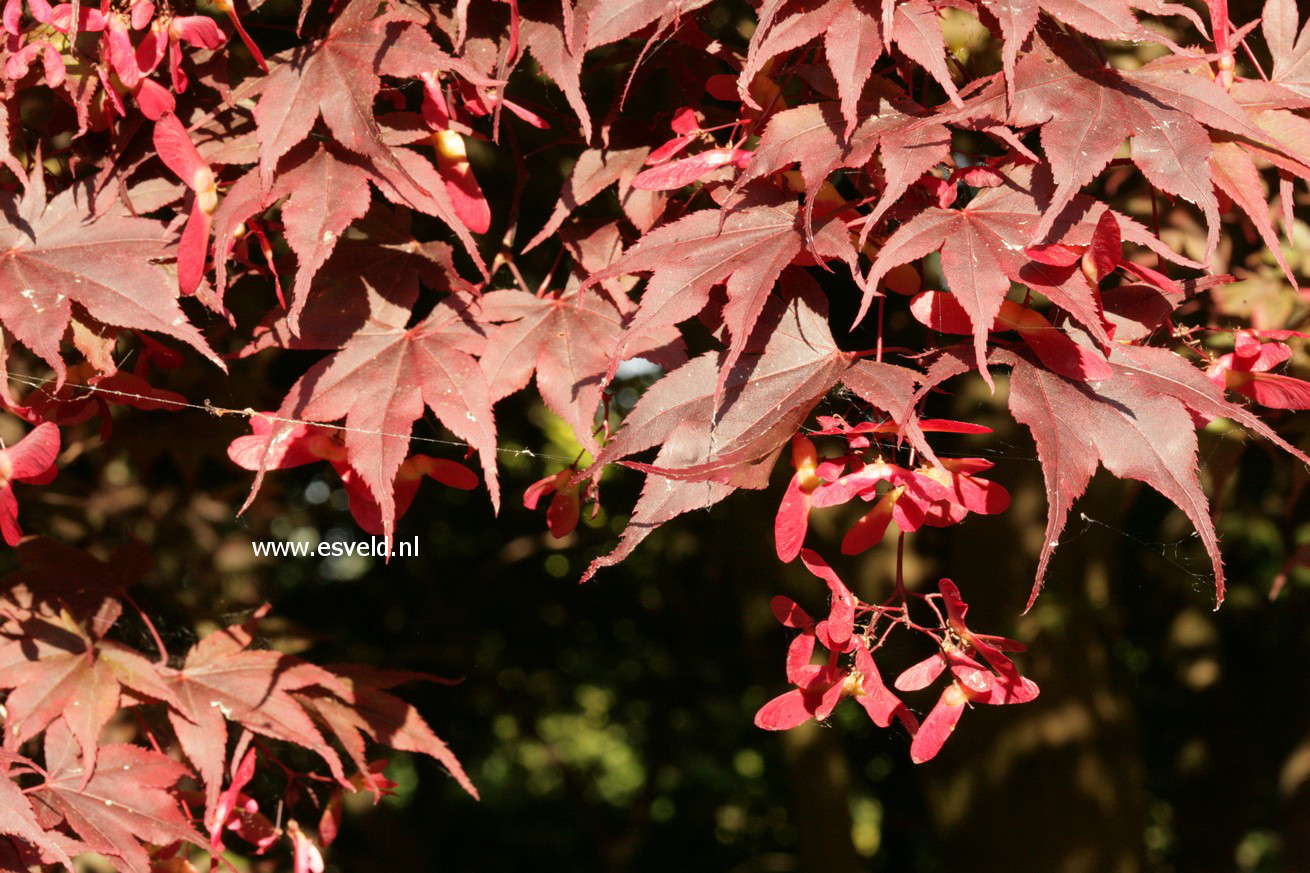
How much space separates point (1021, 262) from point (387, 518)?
0.58 metres

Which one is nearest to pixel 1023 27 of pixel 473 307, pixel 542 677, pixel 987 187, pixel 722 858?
pixel 987 187

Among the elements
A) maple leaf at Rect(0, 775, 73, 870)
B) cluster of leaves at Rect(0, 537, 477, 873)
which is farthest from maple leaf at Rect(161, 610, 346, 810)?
maple leaf at Rect(0, 775, 73, 870)

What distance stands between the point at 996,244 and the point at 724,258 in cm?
22

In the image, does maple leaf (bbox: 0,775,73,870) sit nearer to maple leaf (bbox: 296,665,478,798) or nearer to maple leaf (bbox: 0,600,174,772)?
maple leaf (bbox: 0,600,174,772)

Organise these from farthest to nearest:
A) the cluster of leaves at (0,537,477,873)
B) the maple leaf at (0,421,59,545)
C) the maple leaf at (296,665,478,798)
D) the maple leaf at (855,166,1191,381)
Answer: the maple leaf at (296,665,478,798) → the cluster of leaves at (0,537,477,873) → the maple leaf at (0,421,59,545) → the maple leaf at (855,166,1191,381)

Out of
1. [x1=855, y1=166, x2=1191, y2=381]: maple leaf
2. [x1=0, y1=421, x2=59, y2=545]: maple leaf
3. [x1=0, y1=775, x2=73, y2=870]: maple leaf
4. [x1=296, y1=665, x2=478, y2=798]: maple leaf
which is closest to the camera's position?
[x1=855, y1=166, x2=1191, y2=381]: maple leaf

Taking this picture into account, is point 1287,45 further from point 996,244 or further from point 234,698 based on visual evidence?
point 234,698

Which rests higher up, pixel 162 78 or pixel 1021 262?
pixel 162 78

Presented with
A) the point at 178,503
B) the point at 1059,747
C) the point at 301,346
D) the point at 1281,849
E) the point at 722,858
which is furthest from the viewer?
the point at 722,858

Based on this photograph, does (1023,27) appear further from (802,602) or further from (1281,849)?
(1281,849)

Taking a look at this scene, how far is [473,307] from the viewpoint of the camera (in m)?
1.17

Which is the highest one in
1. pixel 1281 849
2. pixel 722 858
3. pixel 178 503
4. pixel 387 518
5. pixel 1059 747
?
pixel 387 518

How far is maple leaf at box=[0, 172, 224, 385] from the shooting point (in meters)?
1.02

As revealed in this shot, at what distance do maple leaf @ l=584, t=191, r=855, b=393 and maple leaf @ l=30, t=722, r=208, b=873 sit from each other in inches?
29.5
